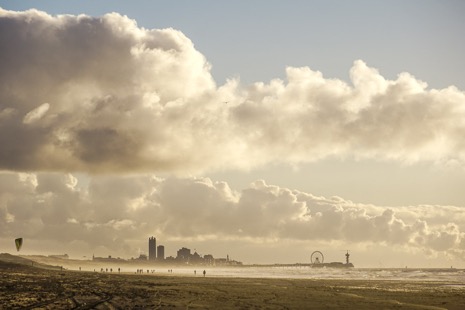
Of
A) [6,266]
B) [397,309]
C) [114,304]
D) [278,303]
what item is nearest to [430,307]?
[397,309]

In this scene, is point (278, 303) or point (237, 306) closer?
point (237, 306)

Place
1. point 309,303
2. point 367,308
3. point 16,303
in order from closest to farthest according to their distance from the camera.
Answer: point 16,303 < point 367,308 < point 309,303

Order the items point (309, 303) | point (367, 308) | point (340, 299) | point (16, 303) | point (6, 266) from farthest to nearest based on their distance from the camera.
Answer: point (6, 266) → point (340, 299) → point (309, 303) → point (367, 308) → point (16, 303)

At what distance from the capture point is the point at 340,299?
64.2 m

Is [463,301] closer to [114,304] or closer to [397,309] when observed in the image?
[397,309]

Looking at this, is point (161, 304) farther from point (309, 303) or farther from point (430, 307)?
point (430, 307)

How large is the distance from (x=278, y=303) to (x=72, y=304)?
20.3 metres

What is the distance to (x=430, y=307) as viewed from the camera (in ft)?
189

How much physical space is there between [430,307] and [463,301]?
11.0m

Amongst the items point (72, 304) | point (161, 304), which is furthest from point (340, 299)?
point (72, 304)

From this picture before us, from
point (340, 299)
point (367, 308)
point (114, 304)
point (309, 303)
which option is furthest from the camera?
point (340, 299)

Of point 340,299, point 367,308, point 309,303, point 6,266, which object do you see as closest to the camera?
point 367,308

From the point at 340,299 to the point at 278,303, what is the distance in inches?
406

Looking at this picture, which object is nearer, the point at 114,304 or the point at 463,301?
the point at 114,304
